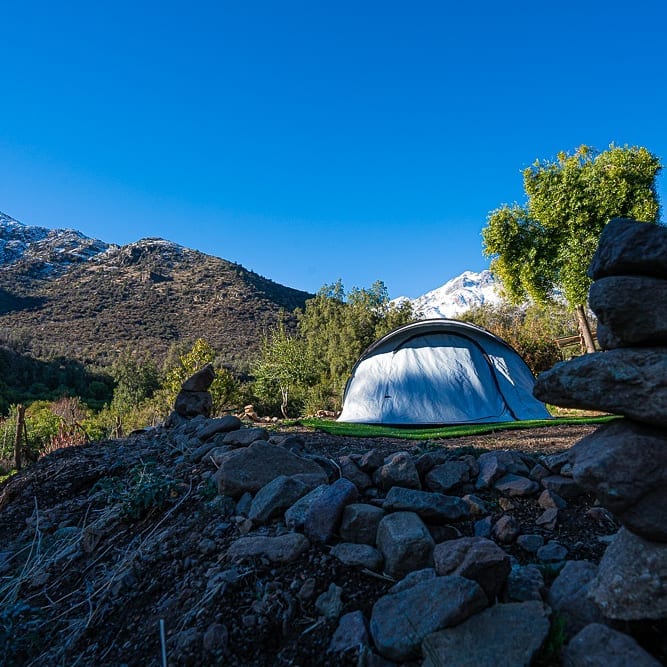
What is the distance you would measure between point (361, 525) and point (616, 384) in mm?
1550

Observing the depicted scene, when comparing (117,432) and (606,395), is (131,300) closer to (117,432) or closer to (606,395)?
(117,432)

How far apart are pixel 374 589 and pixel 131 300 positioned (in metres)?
54.3

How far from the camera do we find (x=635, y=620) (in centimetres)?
177

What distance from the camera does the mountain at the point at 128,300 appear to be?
43116 millimetres

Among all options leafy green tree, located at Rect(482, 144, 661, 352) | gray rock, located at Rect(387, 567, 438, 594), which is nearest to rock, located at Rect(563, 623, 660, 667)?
gray rock, located at Rect(387, 567, 438, 594)

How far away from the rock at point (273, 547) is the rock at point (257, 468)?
2.20ft

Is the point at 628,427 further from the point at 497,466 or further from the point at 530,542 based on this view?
the point at 497,466

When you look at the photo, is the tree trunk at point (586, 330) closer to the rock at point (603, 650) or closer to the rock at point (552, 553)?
the rock at point (552, 553)

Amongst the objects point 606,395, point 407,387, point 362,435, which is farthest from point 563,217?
point 606,395

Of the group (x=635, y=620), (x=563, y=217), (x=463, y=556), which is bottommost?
(x=635, y=620)

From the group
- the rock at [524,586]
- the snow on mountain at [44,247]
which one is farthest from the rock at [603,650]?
the snow on mountain at [44,247]

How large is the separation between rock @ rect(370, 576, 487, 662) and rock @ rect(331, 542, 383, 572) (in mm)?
373

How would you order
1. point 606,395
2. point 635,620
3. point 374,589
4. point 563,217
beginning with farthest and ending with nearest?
point 563,217
point 374,589
point 606,395
point 635,620

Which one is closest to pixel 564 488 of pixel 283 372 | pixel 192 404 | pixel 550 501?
pixel 550 501
